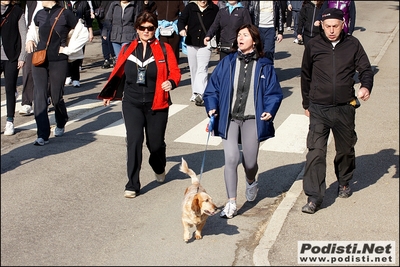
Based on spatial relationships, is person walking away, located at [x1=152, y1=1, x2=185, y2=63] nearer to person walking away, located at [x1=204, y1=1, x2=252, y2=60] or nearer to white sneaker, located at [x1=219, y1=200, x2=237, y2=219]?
person walking away, located at [x1=204, y1=1, x2=252, y2=60]

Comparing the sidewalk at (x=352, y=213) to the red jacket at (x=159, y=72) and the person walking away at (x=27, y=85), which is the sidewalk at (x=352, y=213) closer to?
the red jacket at (x=159, y=72)

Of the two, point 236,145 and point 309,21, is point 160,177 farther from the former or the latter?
point 309,21

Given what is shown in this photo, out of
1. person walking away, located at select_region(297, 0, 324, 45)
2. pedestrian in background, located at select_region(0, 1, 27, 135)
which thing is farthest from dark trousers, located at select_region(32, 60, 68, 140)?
person walking away, located at select_region(297, 0, 324, 45)

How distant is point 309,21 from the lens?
48.6ft

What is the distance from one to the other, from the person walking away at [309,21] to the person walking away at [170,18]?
2.77 metres

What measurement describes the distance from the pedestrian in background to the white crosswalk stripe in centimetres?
80

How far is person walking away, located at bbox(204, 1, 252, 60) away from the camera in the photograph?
1310 cm

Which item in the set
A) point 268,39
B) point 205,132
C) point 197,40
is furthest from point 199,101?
point 268,39

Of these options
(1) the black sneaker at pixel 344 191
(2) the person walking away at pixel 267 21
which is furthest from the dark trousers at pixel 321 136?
(2) the person walking away at pixel 267 21

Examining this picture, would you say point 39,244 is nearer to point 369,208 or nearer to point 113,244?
point 113,244

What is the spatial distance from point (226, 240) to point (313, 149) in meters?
1.45

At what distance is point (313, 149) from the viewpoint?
773 cm

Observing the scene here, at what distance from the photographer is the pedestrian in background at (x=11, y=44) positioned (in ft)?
36.8

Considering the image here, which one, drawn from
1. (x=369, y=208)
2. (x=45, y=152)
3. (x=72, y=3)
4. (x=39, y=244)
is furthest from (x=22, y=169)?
(x=72, y=3)
